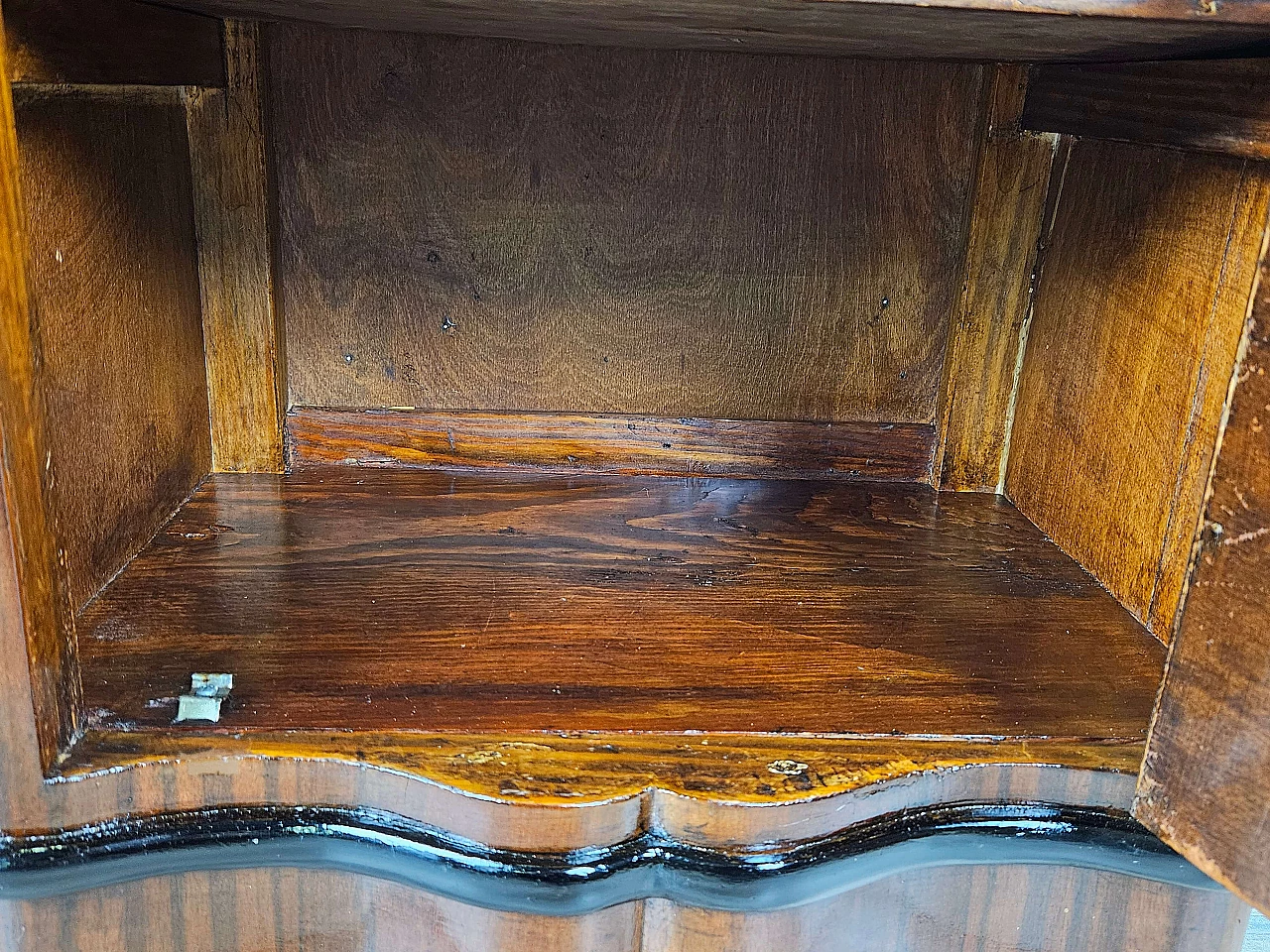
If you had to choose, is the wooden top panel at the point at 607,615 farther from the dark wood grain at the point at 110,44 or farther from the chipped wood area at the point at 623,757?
the dark wood grain at the point at 110,44

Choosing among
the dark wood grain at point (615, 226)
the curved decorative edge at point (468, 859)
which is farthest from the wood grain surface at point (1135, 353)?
the curved decorative edge at point (468, 859)

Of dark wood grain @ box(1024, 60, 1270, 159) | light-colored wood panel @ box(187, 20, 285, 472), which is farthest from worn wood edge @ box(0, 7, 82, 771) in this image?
dark wood grain @ box(1024, 60, 1270, 159)

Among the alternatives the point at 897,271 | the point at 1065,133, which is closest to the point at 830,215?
the point at 897,271

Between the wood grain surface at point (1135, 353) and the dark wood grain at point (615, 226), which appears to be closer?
the wood grain surface at point (1135, 353)

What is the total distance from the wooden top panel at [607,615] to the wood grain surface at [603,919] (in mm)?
98

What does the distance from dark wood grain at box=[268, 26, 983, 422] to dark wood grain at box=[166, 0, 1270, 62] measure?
15cm

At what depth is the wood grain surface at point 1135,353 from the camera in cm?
88

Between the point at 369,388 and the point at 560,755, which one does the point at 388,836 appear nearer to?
the point at 560,755

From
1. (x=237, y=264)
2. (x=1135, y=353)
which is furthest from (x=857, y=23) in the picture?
(x=237, y=264)

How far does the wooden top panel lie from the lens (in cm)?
77

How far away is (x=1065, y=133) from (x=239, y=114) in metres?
0.79

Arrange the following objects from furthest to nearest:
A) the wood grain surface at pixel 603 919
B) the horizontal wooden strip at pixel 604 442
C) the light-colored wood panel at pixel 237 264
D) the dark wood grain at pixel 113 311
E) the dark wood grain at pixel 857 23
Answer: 1. the horizontal wooden strip at pixel 604 442
2. the light-colored wood panel at pixel 237 264
3. the dark wood grain at pixel 113 311
4. the wood grain surface at pixel 603 919
5. the dark wood grain at pixel 857 23

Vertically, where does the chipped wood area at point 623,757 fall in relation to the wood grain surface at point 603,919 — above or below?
above

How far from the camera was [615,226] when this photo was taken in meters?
1.16
